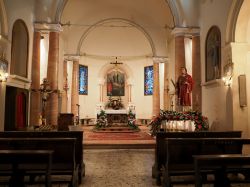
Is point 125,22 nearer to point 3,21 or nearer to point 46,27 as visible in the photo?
point 46,27

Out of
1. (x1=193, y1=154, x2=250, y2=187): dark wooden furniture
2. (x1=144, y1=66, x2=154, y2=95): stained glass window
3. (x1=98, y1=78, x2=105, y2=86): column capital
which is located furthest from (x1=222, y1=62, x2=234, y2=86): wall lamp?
(x1=98, y1=78, x2=105, y2=86): column capital

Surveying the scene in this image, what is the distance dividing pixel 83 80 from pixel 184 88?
12400mm

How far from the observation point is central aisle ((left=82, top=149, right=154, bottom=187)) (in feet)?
16.6

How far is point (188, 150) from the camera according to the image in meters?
5.22

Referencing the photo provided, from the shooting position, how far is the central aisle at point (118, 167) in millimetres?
5059

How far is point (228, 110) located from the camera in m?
8.81

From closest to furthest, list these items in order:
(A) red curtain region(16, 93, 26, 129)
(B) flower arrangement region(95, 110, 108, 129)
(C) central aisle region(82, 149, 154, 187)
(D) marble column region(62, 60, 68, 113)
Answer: (C) central aisle region(82, 149, 154, 187)
(A) red curtain region(16, 93, 26, 129)
(B) flower arrangement region(95, 110, 108, 129)
(D) marble column region(62, 60, 68, 113)

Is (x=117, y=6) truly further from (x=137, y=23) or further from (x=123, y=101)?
(x=123, y=101)

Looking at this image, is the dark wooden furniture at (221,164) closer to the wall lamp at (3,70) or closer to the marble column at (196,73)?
the wall lamp at (3,70)

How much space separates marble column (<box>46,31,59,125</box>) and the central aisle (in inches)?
137

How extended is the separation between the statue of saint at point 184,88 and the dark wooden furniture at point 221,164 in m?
5.04

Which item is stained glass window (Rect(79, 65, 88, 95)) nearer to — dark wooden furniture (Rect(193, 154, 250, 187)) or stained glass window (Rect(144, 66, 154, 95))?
stained glass window (Rect(144, 66, 154, 95))

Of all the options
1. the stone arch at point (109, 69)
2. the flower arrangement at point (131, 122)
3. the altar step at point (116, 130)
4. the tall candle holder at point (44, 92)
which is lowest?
the altar step at point (116, 130)

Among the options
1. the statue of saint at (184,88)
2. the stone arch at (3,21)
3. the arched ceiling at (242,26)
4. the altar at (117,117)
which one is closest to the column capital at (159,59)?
the altar at (117,117)
